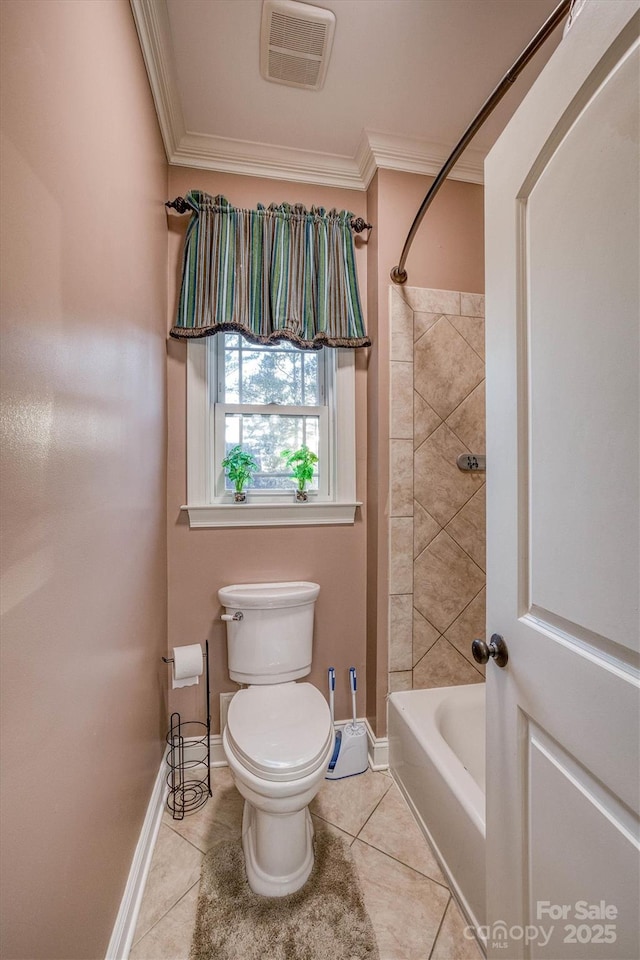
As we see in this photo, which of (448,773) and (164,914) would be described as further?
(448,773)

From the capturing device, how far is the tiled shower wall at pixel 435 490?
1.84m

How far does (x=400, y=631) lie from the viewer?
6.03 feet

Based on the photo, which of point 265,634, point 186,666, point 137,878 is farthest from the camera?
point 265,634

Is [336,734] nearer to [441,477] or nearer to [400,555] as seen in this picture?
[400,555]

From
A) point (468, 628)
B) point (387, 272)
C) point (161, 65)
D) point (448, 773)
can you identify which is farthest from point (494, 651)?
point (161, 65)

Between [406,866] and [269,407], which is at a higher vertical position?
[269,407]

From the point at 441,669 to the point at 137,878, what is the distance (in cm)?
132

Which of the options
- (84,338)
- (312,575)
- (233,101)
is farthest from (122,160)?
(312,575)

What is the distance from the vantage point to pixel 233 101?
1628 millimetres

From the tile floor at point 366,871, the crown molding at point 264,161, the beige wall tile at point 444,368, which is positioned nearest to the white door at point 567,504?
the tile floor at point 366,871

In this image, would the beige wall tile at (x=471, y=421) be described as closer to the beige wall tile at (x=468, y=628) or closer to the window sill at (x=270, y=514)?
the window sill at (x=270, y=514)

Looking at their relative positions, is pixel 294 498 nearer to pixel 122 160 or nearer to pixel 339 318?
pixel 339 318

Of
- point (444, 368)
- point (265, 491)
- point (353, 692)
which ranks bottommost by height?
point (353, 692)

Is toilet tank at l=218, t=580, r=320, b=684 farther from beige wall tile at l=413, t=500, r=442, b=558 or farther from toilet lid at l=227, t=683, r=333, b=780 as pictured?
beige wall tile at l=413, t=500, r=442, b=558
